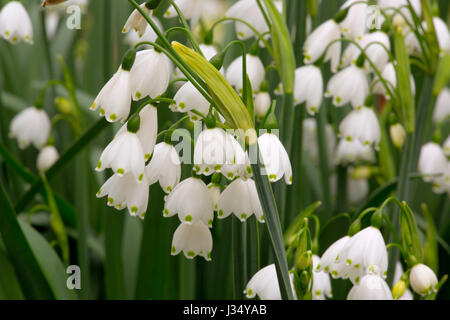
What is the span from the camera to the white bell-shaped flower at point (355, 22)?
1121 millimetres

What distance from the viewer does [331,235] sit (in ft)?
4.31

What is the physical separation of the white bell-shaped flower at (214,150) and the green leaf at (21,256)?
0.42 meters

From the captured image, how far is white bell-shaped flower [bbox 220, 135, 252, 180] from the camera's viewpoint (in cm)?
73

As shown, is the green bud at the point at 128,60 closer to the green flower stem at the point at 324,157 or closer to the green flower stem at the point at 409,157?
the green flower stem at the point at 409,157

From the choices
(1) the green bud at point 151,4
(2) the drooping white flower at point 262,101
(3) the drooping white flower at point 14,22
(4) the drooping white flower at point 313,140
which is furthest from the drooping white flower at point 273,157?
(4) the drooping white flower at point 313,140

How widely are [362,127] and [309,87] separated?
0.15 m

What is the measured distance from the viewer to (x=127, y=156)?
0.75 meters

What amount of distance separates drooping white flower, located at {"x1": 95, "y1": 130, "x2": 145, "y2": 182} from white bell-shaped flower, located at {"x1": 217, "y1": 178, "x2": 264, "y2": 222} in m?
0.12

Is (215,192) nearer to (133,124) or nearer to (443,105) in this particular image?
(133,124)

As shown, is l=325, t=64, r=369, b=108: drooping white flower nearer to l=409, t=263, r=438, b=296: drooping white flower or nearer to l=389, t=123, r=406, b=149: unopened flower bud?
l=389, t=123, r=406, b=149: unopened flower bud

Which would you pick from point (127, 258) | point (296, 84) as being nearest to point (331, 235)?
point (296, 84)

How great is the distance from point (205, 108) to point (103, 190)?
17 centimetres

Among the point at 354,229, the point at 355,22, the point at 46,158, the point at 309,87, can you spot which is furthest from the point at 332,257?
the point at 46,158

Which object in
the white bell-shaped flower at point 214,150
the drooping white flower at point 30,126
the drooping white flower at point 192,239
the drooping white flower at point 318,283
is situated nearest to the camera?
the white bell-shaped flower at point 214,150
